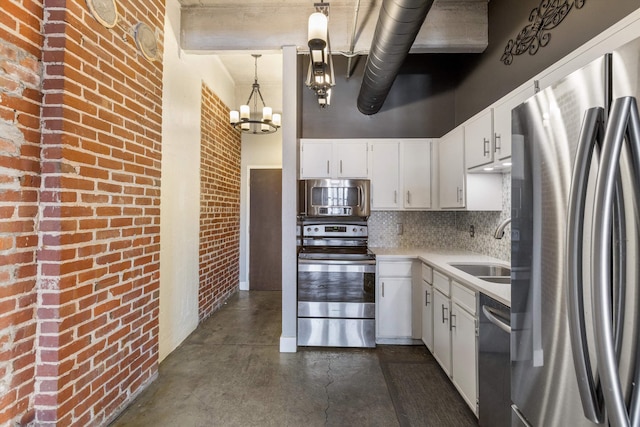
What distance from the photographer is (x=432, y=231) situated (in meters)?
3.65

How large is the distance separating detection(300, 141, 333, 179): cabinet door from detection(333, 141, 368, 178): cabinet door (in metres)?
0.11

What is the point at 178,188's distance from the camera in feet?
9.86

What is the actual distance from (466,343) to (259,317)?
2515 millimetres

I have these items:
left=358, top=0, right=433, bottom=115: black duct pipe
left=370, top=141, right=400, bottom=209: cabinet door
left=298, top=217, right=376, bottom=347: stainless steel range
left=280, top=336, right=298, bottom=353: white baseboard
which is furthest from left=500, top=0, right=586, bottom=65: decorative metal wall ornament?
left=280, top=336, right=298, bottom=353: white baseboard

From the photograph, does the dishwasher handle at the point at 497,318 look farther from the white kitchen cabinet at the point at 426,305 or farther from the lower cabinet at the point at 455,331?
the white kitchen cabinet at the point at 426,305

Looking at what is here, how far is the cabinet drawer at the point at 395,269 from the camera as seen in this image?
9.88 feet

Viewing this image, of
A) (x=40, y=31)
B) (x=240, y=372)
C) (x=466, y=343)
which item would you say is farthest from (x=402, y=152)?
(x=40, y=31)

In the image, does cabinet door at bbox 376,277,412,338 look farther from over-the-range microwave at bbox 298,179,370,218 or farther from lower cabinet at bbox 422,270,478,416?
over-the-range microwave at bbox 298,179,370,218

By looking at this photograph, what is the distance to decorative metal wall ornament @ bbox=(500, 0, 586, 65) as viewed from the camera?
1.93m

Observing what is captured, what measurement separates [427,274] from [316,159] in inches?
68.1

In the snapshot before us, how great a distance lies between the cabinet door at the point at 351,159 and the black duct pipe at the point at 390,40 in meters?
0.56

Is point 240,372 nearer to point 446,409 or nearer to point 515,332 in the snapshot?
point 446,409

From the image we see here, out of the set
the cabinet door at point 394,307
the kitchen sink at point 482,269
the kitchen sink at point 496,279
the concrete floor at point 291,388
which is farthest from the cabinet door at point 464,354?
the cabinet door at point 394,307

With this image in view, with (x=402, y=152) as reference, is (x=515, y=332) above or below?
below
